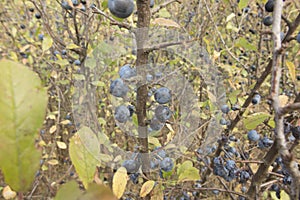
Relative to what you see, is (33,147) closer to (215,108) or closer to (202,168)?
(215,108)

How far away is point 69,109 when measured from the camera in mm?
2258

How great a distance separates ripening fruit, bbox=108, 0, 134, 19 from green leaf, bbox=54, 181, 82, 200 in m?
0.60

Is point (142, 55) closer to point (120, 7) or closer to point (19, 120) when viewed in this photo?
point (120, 7)

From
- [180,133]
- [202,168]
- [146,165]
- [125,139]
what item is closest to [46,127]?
[125,139]

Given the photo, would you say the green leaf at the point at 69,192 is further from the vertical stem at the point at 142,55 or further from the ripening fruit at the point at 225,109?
the ripening fruit at the point at 225,109

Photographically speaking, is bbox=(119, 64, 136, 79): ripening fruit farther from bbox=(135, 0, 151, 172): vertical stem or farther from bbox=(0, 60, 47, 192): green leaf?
bbox=(0, 60, 47, 192): green leaf

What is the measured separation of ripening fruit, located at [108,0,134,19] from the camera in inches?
32.1

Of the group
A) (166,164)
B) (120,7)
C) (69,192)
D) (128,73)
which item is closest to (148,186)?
(166,164)

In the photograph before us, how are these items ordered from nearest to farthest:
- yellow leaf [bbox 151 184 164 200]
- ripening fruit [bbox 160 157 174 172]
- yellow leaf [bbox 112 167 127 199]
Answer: yellow leaf [bbox 112 167 127 199] < yellow leaf [bbox 151 184 164 200] < ripening fruit [bbox 160 157 174 172]

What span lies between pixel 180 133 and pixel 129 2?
24.2 inches

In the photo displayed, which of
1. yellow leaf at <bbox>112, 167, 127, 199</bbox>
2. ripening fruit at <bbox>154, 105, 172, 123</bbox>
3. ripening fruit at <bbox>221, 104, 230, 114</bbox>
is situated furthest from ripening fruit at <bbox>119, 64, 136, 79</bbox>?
ripening fruit at <bbox>221, 104, 230, 114</bbox>

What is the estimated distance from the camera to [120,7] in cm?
82

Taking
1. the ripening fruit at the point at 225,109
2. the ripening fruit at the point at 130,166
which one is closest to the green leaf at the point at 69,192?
the ripening fruit at the point at 130,166

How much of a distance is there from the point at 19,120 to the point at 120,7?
605mm
